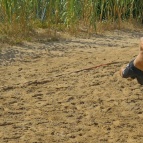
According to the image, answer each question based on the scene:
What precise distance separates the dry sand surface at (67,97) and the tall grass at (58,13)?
0.55 m

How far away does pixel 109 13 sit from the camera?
9.29m

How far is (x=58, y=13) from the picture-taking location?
8.32 m

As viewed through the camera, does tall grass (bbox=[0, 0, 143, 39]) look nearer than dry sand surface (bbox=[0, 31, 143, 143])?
No

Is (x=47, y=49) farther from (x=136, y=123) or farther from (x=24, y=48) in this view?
(x=136, y=123)

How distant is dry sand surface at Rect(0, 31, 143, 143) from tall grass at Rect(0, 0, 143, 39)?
55 cm

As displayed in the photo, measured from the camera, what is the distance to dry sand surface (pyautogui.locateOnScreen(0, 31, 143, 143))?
406 cm

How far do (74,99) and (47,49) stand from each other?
2445mm

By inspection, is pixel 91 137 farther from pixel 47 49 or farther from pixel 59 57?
pixel 47 49

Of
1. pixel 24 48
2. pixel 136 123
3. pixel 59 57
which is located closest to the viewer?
pixel 136 123

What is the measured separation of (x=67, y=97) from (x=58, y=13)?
141 inches

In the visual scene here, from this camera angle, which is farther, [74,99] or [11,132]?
[74,99]

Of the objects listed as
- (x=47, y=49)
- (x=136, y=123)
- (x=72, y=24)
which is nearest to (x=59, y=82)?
(x=136, y=123)

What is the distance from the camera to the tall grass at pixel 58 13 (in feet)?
25.1

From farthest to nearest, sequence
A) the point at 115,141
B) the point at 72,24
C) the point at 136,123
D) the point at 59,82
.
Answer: the point at 72,24 < the point at 59,82 < the point at 136,123 < the point at 115,141
